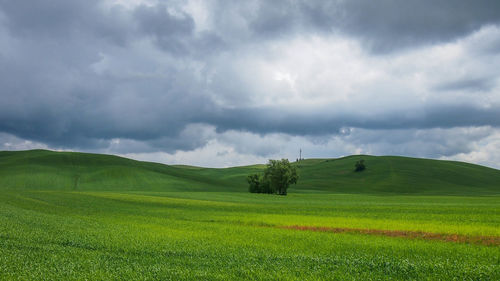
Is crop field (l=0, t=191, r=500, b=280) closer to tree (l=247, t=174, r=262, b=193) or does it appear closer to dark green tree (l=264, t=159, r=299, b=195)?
dark green tree (l=264, t=159, r=299, b=195)

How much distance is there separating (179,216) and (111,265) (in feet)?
89.5

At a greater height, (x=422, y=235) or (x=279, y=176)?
(x=279, y=176)

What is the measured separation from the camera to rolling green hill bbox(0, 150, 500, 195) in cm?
11644

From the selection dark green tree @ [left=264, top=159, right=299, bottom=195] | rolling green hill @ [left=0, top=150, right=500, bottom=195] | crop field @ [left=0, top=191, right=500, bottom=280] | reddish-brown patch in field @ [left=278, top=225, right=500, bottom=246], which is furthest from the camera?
rolling green hill @ [left=0, top=150, right=500, bottom=195]

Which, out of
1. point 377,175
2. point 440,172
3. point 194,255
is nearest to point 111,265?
point 194,255

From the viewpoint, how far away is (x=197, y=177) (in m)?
158

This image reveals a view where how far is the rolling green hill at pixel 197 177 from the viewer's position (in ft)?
382

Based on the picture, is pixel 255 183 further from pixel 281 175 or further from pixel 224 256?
pixel 224 256

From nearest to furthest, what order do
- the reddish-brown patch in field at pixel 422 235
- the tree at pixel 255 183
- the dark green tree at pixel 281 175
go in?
the reddish-brown patch in field at pixel 422 235
the dark green tree at pixel 281 175
the tree at pixel 255 183

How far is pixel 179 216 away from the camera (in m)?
42.9

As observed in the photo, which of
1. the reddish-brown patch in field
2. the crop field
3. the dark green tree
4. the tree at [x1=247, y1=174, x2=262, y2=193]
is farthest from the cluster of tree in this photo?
the crop field

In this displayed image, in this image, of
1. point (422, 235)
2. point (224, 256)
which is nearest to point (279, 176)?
point (422, 235)

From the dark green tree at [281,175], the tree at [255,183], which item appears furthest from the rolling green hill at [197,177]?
the dark green tree at [281,175]

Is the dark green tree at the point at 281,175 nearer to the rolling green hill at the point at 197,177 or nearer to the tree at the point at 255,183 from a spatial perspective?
the tree at the point at 255,183
